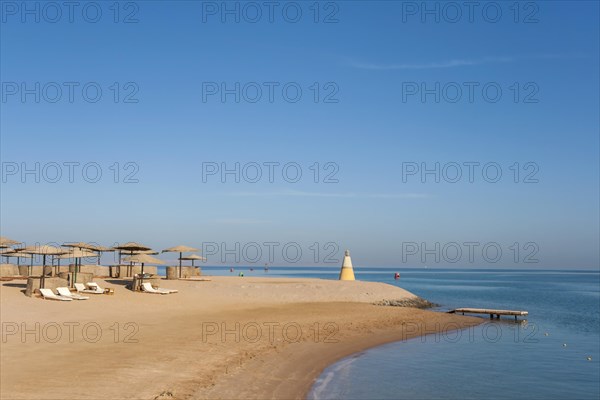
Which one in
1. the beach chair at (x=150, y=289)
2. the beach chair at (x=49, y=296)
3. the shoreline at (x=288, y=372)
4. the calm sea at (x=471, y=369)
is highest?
the beach chair at (x=49, y=296)

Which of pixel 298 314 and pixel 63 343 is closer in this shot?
pixel 63 343

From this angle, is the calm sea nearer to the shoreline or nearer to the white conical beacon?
the shoreline

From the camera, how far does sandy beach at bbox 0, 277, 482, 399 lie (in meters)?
13.5

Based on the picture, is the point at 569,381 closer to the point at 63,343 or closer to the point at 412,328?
the point at 412,328

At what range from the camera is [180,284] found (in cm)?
3984

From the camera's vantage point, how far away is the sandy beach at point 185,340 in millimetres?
13523

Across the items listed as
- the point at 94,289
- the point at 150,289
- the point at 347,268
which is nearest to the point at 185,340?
the point at 94,289

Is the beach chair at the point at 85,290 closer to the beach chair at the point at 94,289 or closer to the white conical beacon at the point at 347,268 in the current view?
the beach chair at the point at 94,289

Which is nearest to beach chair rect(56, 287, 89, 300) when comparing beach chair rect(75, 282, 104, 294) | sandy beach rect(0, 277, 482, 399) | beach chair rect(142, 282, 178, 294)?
sandy beach rect(0, 277, 482, 399)

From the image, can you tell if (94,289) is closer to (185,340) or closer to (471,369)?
(185,340)

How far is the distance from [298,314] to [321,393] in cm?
1610

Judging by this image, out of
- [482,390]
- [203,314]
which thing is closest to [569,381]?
[482,390]

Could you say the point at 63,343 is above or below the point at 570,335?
above

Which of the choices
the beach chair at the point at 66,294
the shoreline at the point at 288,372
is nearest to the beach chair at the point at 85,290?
the beach chair at the point at 66,294
